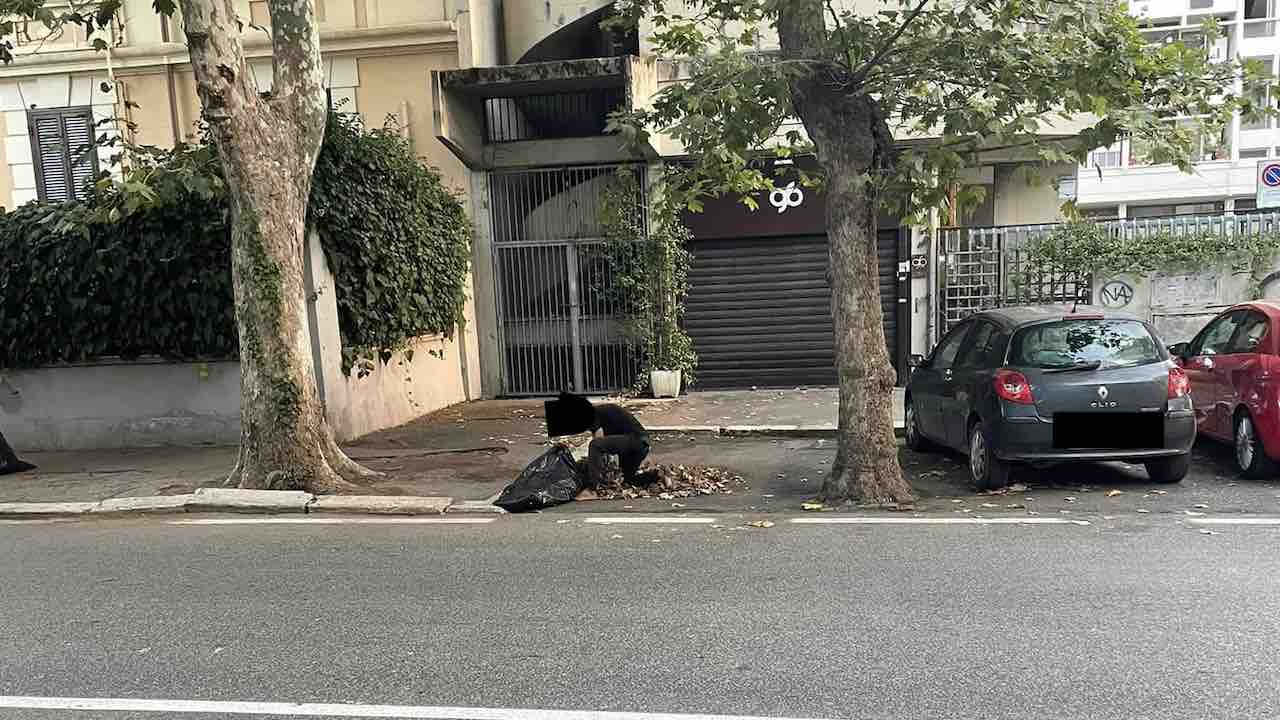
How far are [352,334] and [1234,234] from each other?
38.7 ft

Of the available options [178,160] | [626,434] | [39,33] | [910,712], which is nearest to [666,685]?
[910,712]

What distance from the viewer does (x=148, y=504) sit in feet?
25.2

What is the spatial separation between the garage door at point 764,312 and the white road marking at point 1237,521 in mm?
7493

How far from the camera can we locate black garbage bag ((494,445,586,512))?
7.23 meters

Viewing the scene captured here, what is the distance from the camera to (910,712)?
3.42 meters

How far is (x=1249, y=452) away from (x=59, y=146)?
52.1ft

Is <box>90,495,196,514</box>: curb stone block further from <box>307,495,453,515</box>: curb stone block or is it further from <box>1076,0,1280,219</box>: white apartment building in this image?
<box>1076,0,1280,219</box>: white apartment building

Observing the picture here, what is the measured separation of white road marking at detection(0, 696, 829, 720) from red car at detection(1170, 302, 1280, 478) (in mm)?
5810

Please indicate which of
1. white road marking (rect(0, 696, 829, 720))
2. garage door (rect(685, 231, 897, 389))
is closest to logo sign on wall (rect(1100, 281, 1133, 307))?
garage door (rect(685, 231, 897, 389))

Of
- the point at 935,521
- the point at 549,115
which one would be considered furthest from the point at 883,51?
the point at 549,115

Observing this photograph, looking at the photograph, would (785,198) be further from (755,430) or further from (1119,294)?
(1119,294)

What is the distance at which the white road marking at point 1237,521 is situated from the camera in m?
6.00

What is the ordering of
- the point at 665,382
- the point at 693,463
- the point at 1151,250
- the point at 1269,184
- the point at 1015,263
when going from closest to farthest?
the point at 693,463 → the point at 1269,184 → the point at 1151,250 → the point at 1015,263 → the point at 665,382

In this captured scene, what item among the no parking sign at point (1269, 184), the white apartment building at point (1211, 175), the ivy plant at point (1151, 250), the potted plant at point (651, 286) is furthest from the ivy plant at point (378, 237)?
the white apartment building at point (1211, 175)
